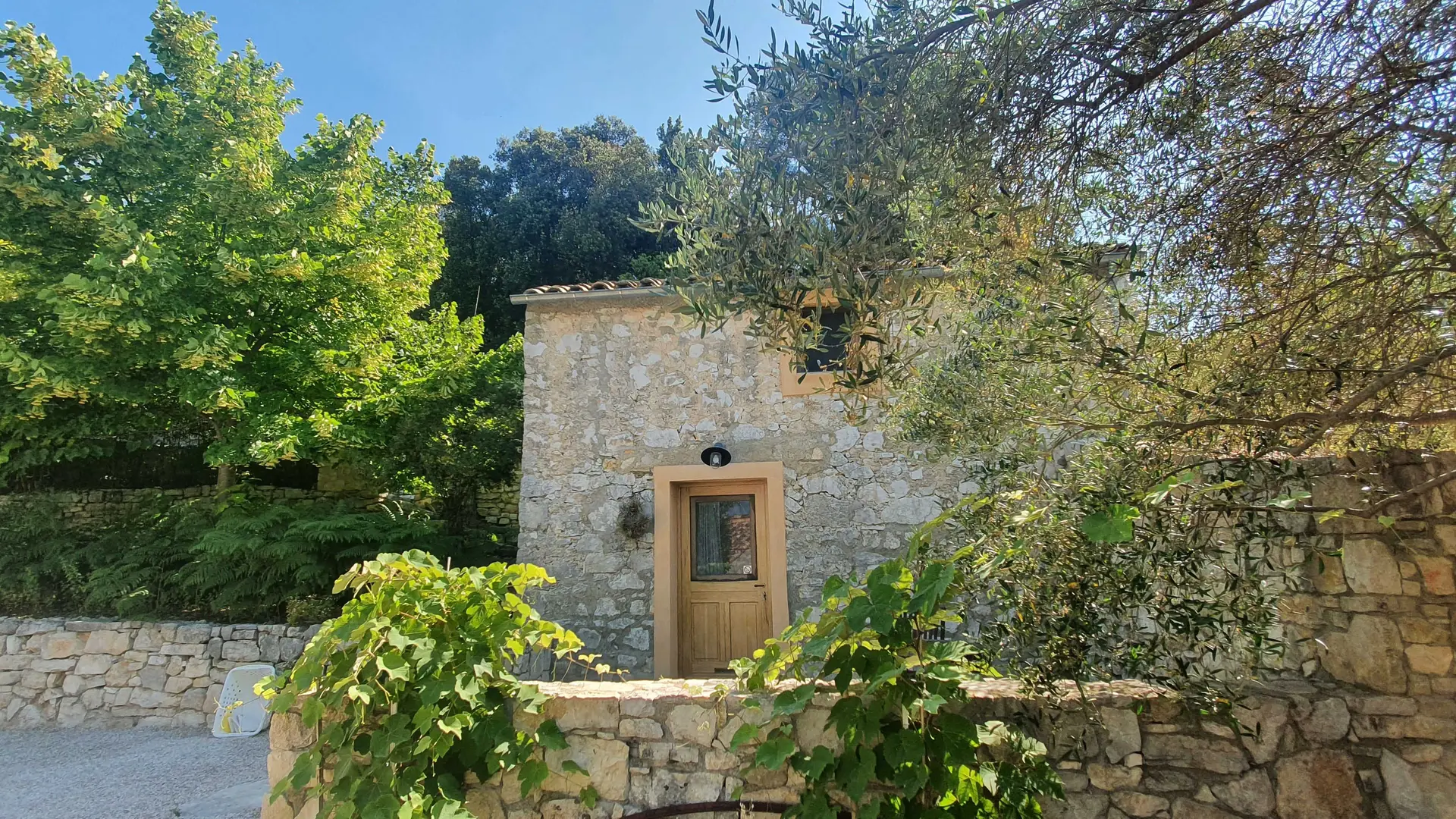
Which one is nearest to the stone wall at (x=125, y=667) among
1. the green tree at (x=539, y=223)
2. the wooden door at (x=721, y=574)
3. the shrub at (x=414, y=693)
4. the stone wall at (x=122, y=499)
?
the stone wall at (x=122, y=499)

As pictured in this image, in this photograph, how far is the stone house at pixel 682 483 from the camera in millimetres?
5973

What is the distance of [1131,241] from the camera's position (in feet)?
9.21

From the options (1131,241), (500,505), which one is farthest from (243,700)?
(1131,241)

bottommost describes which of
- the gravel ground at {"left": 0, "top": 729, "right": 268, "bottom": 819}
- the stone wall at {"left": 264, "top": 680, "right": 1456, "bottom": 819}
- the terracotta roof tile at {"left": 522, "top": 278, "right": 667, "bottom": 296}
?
the gravel ground at {"left": 0, "top": 729, "right": 268, "bottom": 819}

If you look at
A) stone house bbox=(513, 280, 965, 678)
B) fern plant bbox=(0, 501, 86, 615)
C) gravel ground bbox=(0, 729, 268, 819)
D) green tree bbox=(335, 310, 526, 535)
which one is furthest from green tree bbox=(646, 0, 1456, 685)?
fern plant bbox=(0, 501, 86, 615)

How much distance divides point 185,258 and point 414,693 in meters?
6.33

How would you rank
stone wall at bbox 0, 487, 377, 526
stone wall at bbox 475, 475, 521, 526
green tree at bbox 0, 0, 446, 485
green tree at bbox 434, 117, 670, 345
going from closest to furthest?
green tree at bbox 0, 0, 446, 485
stone wall at bbox 0, 487, 377, 526
stone wall at bbox 475, 475, 521, 526
green tree at bbox 434, 117, 670, 345

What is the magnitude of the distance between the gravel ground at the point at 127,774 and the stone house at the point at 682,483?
2464 mm

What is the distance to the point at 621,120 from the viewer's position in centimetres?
1817

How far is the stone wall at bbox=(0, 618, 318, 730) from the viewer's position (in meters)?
6.39

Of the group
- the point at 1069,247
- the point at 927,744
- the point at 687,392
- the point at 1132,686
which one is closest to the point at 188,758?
the point at 687,392

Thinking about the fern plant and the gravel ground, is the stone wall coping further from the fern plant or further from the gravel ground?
the fern plant

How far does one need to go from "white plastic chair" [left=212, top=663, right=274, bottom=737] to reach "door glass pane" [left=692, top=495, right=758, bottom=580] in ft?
12.1

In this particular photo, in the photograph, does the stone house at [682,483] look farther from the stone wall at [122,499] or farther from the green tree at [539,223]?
the green tree at [539,223]
